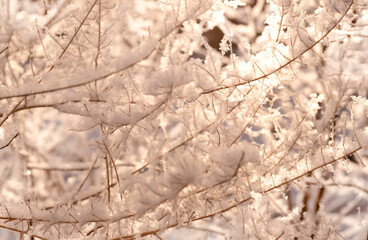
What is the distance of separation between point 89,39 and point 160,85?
0.50 meters

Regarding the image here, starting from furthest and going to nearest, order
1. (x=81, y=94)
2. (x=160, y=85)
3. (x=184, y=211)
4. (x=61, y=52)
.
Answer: (x=61, y=52)
(x=184, y=211)
(x=81, y=94)
(x=160, y=85)

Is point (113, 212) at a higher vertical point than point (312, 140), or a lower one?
lower

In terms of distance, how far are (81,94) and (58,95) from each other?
0.08 m

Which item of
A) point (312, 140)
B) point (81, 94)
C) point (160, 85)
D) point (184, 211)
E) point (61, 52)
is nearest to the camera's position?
point (160, 85)

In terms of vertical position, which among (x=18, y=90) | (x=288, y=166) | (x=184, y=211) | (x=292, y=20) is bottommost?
(x=184, y=211)

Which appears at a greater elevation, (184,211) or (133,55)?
(133,55)

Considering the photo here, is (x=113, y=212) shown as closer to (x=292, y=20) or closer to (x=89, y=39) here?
(x=89, y=39)

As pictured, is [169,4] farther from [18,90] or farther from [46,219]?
[46,219]

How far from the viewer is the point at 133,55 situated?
1283 mm

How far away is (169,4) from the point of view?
1552mm

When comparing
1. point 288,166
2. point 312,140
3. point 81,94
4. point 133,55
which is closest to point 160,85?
point 133,55

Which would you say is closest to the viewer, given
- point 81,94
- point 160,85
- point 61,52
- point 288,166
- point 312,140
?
point 160,85

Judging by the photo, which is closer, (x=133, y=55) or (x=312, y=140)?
(x=133, y=55)

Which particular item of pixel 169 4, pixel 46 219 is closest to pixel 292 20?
pixel 169 4
